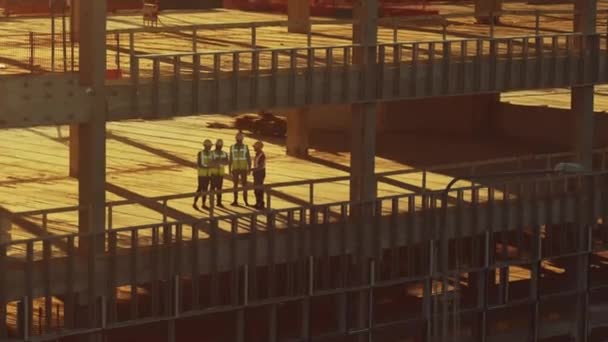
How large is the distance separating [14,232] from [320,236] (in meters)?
9.17

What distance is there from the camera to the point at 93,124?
194 ft

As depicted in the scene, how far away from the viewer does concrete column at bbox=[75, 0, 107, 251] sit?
58688mm

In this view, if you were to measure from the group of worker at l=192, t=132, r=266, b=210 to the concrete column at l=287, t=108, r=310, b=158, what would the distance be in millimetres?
9160

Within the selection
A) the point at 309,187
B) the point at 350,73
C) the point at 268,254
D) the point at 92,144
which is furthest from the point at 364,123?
the point at 92,144

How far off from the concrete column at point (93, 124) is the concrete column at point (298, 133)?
17492 mm

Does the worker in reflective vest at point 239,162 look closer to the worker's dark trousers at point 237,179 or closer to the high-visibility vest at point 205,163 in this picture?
the worker's dark trousers at point 237,179

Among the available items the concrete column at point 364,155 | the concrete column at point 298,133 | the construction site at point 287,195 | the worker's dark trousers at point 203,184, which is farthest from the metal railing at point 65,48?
the concrete column at point 298,133

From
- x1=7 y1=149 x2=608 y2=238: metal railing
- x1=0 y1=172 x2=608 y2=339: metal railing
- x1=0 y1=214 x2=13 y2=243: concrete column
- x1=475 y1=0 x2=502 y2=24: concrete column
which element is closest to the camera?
x1=0 y1=214 x2=13 y2=243: concrete column

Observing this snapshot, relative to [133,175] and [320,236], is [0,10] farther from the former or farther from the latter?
[320,236]

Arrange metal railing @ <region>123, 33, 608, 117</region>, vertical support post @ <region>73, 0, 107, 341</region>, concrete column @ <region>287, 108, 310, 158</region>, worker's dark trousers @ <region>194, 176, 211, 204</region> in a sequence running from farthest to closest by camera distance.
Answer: concrete column @ <region>287, 108, 310, 158</region>, worker's dark trousers @ <region>194, 176, 211, 204</region>, metal railing @ <region>123, 33, 608, 117</region>, vertical support post @ <region>73, 0, 107, 341</region>

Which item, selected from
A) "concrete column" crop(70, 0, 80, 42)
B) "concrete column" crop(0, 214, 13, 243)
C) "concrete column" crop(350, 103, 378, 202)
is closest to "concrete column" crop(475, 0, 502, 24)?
"concrete column" crop(350, 103, 378, 202)

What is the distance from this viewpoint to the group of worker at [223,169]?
64.9 meters

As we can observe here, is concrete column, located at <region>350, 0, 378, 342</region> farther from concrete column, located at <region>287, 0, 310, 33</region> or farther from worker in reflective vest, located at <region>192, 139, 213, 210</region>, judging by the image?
concrete column, located at <region>287, 0, 310, 33</region>

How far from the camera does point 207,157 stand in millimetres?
64875
